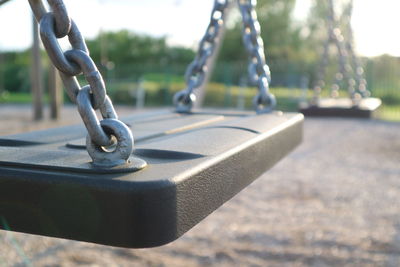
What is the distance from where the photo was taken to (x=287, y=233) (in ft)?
8.07

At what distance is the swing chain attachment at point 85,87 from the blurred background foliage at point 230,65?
8403 mm

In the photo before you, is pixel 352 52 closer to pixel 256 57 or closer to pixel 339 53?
pixel 339 53

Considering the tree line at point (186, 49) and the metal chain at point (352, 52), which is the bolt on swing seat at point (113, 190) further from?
the tree line at point (186, 49)

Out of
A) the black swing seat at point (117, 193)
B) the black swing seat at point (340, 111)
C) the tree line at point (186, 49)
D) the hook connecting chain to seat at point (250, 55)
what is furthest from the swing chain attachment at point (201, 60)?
the tree line at point (186, 49)

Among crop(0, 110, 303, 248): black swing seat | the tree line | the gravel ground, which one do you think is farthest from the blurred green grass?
crop(0, 110, 303, 248): black swing seat

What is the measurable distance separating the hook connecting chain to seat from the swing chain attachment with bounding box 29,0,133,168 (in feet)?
2.70

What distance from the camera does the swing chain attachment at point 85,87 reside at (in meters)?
0.55

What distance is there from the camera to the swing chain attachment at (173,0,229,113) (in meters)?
1.39

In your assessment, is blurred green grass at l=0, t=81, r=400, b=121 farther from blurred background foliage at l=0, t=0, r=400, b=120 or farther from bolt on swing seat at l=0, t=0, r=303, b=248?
bolt on swing seat at l=0, t=0, r=303, b=248

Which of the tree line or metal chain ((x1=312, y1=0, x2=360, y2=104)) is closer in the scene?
metal chain ((x1=312, y1=0, x2=360, y2=104))

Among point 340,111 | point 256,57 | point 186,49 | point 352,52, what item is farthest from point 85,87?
point 186,49

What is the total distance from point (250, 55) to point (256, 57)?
0.06ft

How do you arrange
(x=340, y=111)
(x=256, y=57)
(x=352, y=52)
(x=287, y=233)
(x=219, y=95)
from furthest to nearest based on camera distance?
(x=219, y=95), (x=352, y=52), (x=340, y=111), (x=287, y=233), (x=256, y=57)

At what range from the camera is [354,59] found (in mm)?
3977
